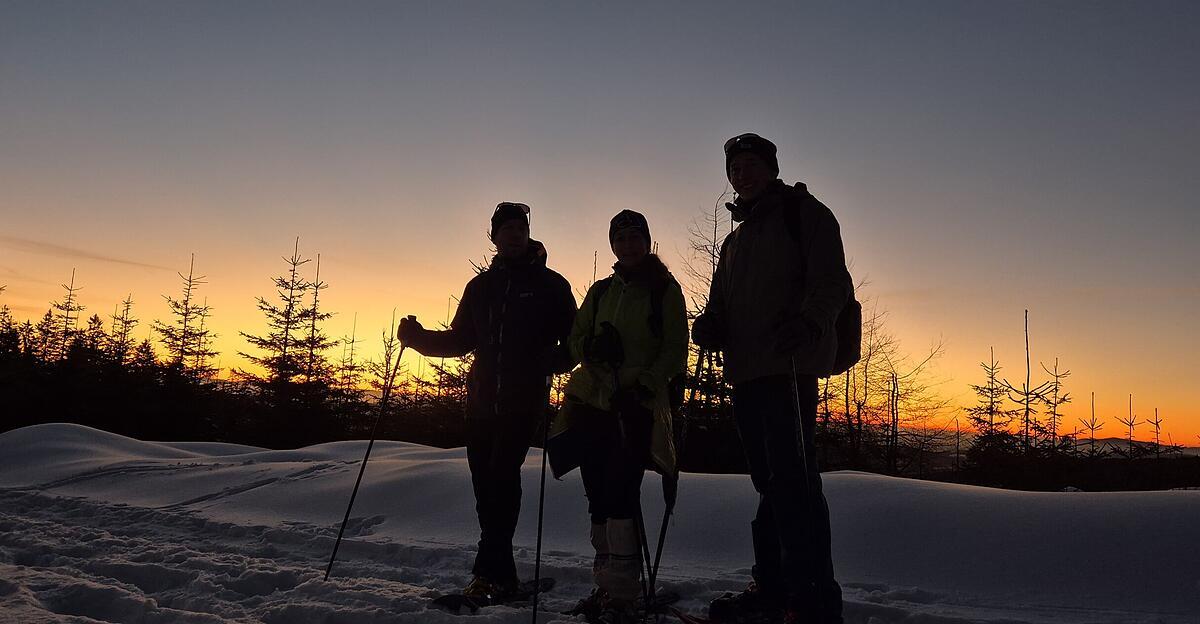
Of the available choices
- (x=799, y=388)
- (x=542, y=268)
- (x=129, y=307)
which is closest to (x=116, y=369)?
(x=129, y=307)

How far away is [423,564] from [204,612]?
130 centimetres

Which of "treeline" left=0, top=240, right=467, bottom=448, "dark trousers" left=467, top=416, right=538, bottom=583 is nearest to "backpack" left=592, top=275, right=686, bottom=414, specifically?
"dark trousers" left=467, top=416, right=538, bottom=583

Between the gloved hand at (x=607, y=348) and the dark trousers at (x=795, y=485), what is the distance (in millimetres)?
597

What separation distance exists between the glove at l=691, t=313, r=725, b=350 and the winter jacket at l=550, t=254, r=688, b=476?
85 mm

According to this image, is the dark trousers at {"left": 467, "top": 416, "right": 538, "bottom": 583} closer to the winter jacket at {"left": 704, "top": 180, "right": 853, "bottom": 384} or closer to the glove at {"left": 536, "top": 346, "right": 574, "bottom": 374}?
the glove at {"left": 536, "top": 346, "right": 574, "bottom": 374}

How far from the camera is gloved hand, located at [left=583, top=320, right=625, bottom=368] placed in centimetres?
319

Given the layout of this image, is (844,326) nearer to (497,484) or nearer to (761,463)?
(761,463)

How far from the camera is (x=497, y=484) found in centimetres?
365

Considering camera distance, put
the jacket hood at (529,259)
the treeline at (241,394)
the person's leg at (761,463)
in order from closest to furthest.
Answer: the person's leg at (761,463)
the jacket hood at (529,259)
the treeline at (241,394)

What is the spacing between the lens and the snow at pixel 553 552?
3.13m

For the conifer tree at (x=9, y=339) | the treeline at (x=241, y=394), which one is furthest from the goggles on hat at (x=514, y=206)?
the conifer tree at (x=9, y=339)

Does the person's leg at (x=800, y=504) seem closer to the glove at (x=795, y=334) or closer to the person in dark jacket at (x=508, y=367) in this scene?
the glove at (x=795, y=334)

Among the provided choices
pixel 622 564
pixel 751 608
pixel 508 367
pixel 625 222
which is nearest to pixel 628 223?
pixel 625 222

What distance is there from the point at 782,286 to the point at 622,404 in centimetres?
87
